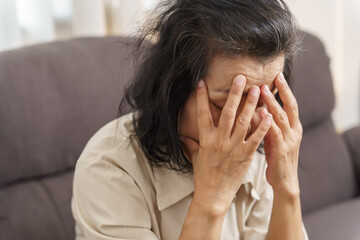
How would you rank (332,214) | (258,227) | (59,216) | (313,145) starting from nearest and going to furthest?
1. (258,227)
2. (59,216)
3. (332,214)
4. (313,145)

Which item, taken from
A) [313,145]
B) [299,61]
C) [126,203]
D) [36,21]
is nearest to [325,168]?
[313,145]

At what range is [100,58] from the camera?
1749 millimetres

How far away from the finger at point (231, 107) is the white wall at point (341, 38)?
6.54ft

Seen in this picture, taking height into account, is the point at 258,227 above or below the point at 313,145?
above

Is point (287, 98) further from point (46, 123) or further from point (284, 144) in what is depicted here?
point (46, 123)

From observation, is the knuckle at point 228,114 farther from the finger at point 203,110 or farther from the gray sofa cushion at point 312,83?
the gray sofa cushion at point 312,83

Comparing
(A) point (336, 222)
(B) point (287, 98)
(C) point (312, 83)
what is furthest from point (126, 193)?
(C) point (312, 83)

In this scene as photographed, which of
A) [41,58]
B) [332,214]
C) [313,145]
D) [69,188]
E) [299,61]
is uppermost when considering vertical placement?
[41,58]

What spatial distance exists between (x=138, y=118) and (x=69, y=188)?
472 mm

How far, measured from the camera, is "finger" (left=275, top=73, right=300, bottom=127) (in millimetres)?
1162

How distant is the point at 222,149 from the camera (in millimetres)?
1151

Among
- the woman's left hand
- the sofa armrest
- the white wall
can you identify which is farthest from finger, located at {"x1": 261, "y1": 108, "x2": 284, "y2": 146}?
the white wall

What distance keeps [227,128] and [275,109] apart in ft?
0.42

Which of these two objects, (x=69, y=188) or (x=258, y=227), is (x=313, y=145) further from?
(x=69, y=188)
